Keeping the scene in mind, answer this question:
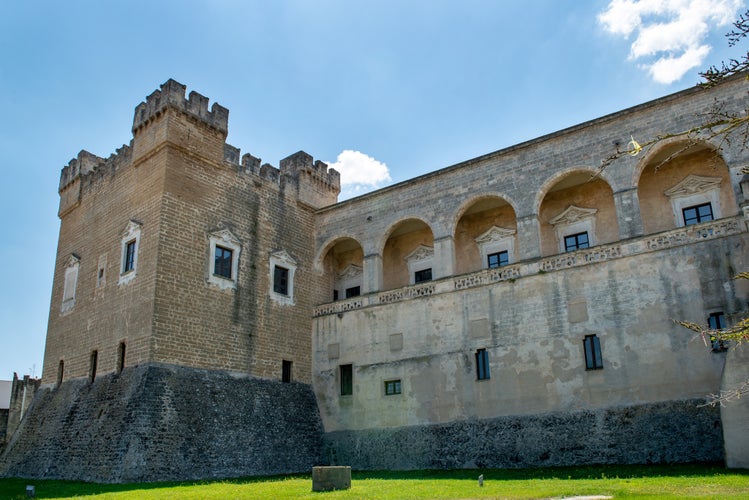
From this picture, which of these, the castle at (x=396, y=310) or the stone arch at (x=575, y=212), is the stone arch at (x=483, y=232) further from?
the stone arch at (x=575, y=212)

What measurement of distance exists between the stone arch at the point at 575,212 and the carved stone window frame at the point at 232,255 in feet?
34.0

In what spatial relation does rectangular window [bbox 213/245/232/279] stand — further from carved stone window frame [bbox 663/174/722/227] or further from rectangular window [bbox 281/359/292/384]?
carved stone window frame [bbox 663/174/722/227]

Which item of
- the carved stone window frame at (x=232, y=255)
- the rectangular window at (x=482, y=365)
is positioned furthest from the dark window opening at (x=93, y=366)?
the rectangular window at (x=482, y=365)

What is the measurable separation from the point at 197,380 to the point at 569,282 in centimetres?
1158

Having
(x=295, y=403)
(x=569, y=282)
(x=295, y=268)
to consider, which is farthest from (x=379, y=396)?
(x=569, y=282)

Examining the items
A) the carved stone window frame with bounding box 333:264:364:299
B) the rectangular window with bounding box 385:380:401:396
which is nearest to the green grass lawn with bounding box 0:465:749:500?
the rectangular window with bounding box 385:380:401:396

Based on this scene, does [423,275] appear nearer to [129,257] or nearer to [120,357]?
[129,257]

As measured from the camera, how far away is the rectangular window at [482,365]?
61.2 feet

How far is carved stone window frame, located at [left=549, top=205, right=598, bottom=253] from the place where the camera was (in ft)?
65.4

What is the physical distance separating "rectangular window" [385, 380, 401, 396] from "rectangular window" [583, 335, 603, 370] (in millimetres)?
6435

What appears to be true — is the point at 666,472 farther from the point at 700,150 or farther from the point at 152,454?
the point at 152,454

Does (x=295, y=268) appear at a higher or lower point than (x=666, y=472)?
higher

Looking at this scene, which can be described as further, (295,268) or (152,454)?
(295,268)

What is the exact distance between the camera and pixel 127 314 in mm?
19141
